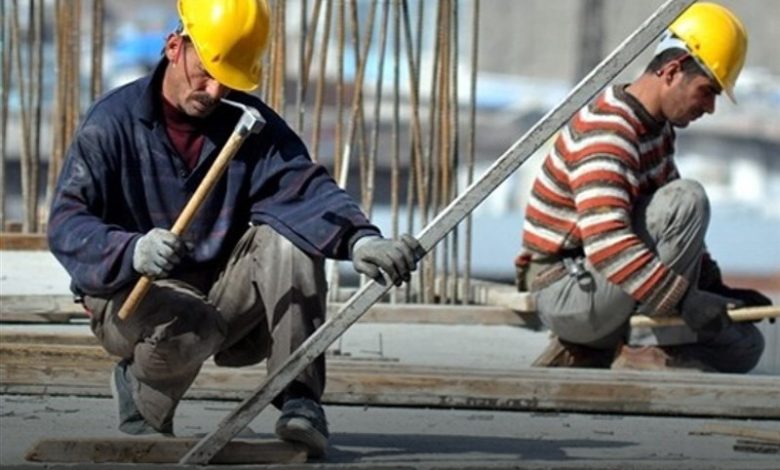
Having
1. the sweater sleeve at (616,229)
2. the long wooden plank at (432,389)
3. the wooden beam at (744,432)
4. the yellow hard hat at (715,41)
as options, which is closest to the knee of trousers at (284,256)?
the long wooden plank at (432,389)

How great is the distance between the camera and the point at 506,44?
65625 mm

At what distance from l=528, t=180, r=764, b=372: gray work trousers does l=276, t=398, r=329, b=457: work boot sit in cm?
192

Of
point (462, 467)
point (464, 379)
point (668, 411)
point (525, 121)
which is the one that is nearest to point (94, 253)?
point (462, 467)

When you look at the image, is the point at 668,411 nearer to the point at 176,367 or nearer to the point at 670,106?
the point at 670,106

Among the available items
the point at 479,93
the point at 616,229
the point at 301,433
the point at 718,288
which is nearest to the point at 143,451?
the point at 301,433

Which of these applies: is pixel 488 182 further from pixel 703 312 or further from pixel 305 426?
pixel 703 312

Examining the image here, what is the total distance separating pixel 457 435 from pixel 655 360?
4.86 ft

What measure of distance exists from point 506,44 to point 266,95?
57.3 meters

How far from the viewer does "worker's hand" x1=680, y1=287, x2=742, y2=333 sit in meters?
7.38

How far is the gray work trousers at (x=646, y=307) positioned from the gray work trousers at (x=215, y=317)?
186 centimetres

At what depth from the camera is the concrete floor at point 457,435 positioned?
19.1 ft

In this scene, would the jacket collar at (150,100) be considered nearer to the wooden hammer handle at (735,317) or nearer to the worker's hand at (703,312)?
the worker's hand at (703,312)

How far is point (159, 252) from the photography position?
205 inches

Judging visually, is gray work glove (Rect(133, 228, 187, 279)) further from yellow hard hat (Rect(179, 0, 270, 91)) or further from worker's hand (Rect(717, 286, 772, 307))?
worker's hand (Rect(717, 286, 772, 307))
